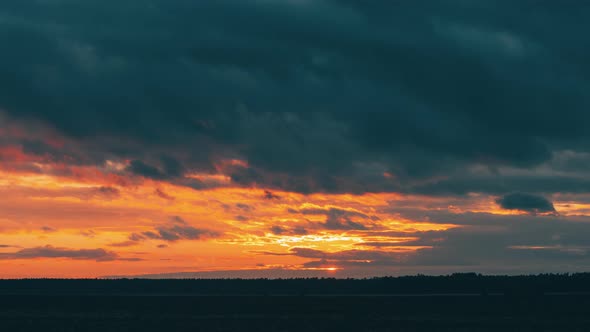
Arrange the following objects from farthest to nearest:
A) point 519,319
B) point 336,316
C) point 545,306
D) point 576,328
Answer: point 545,306
point 336,316
point 519,319
point 576,328

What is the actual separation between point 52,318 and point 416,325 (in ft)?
158

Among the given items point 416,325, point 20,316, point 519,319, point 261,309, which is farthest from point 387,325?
point 20,316

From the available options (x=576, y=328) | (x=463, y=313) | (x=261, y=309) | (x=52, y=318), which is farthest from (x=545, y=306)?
(x=52, y=318)

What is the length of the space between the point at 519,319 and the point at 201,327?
38.6m

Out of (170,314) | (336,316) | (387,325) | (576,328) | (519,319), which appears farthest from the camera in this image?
(170,314)

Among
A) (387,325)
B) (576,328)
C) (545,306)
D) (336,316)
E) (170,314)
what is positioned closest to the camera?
(576,328)

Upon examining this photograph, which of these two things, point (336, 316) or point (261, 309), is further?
point (261, 309)

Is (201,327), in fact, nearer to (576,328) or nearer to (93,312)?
(93,312)

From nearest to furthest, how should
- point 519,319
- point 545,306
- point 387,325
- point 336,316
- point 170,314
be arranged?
1. point 387,325
2. point 519,319
3. point 336,316
4. point 170,314
5. point 545,306

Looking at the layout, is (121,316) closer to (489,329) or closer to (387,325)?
(387,325)

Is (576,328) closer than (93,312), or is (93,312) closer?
(576,328)

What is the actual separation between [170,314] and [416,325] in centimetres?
3772

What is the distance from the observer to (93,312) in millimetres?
105000

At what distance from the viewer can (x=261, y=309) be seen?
111m
